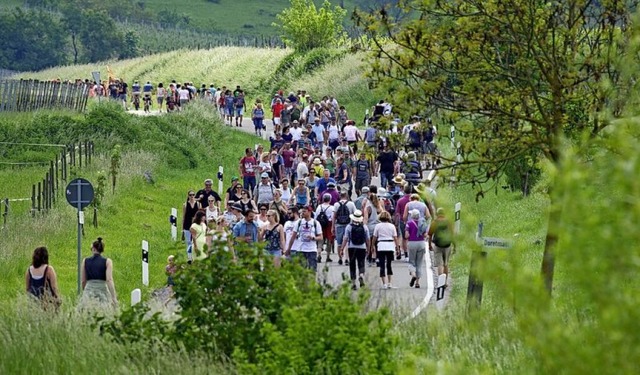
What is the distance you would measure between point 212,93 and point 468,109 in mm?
46136

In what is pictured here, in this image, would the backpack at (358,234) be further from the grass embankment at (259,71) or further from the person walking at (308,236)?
the grass embankment at (259,71)

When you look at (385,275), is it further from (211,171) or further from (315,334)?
(211,171)

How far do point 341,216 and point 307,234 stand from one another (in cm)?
283

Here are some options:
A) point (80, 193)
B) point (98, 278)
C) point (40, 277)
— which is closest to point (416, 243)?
point (80, 193)

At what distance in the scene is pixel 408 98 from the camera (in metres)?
16.9

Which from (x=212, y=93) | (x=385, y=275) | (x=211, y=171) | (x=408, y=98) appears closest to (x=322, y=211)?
(x=385, y=275)

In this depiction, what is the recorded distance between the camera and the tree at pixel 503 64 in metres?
16.2

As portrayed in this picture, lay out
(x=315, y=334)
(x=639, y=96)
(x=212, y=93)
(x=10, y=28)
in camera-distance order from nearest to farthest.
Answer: (x=315, y=334) < (x=639, y=96) < (x=212, y=93) < (x=10, y=28)

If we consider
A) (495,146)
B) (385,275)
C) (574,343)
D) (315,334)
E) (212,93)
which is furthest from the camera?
(212,93)

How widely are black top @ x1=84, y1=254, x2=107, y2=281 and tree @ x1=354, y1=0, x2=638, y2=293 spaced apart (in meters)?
3.82

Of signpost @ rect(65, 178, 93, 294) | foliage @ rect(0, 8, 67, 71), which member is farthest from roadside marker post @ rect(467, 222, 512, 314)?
foliage @ rect(0, 8, 67, 71)

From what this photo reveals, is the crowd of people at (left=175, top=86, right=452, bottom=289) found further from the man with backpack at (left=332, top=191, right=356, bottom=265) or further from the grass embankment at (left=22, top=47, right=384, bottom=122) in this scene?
the grass embankment at (left=22, top=47, right=384, bottom=122)

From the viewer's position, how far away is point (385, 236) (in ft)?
76.9

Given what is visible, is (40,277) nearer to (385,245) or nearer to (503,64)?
(503,64)
